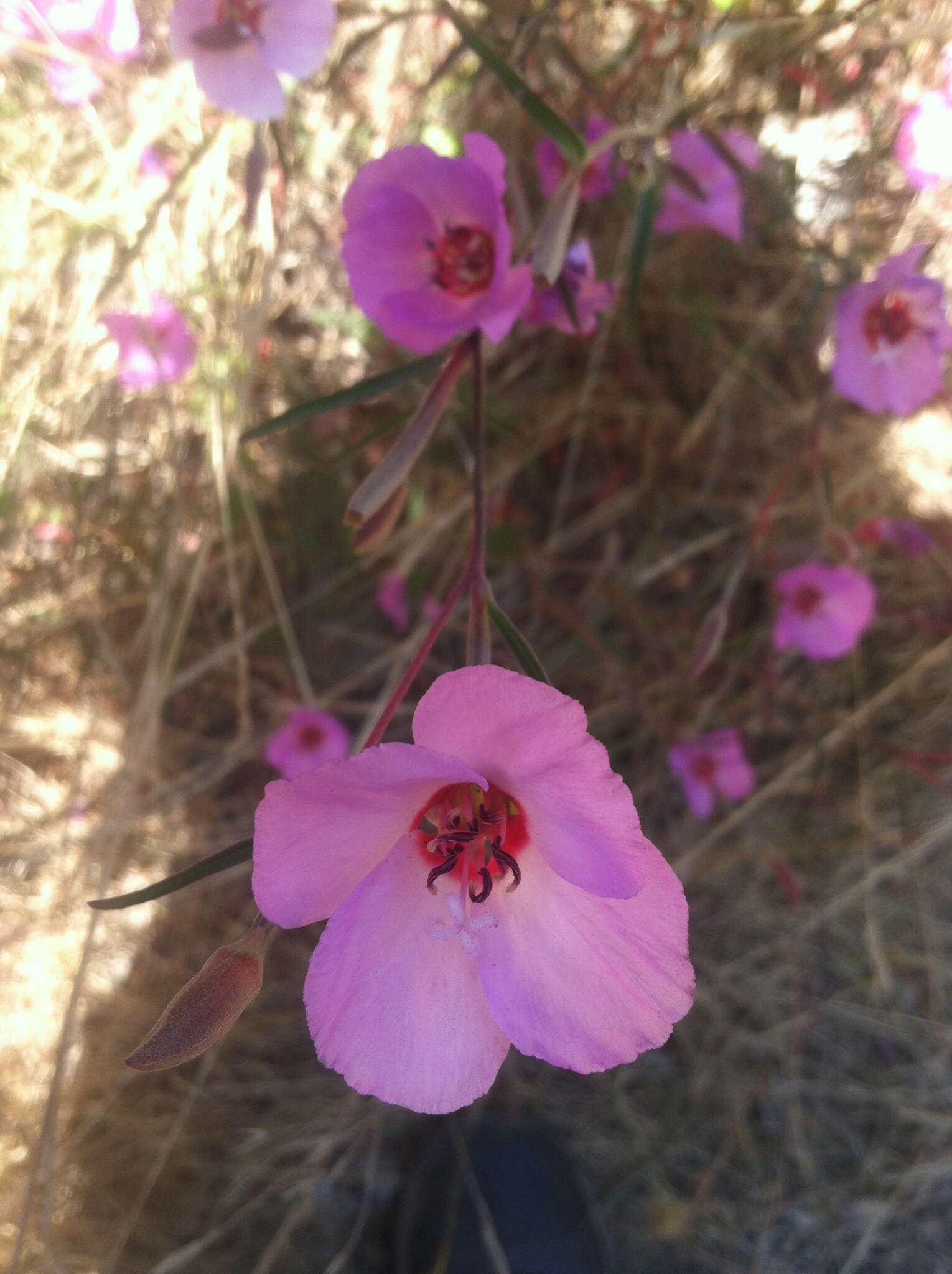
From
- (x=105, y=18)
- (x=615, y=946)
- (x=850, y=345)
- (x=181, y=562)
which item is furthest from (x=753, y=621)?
(x=105, y=18)

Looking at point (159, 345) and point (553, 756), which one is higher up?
point (159, 345)

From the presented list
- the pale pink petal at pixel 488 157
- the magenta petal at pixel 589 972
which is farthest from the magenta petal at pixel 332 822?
the pale pink petal at pixel 488 157

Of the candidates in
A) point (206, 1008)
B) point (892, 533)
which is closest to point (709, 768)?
point (892, 533)

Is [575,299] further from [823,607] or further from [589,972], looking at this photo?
[823,607]

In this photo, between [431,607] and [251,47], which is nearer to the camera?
[251,47]

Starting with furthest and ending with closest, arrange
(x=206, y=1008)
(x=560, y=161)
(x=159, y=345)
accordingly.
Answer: (x=159, y=345) < (x=560, y=161) < (x=206, y=1008)

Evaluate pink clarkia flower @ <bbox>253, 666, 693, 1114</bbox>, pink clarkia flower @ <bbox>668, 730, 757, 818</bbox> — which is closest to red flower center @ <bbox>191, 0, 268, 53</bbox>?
pink clarkia flower @ <bbox>253, 666, 693, 1114</bbox>

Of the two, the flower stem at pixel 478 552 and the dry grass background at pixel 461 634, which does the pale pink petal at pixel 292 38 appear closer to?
the dry grass background at pixel 461 634
